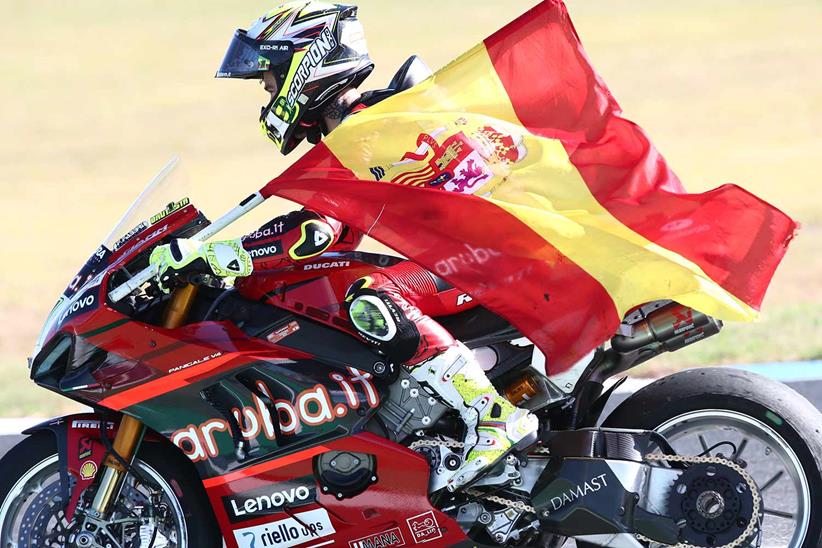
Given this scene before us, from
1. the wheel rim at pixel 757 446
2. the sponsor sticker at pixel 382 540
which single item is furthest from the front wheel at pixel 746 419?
the sponsor sticker at pixel 382 540

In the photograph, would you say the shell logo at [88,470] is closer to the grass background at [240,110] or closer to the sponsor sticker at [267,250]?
the sponsor sticker at [267,250]

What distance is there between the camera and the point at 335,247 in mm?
4688

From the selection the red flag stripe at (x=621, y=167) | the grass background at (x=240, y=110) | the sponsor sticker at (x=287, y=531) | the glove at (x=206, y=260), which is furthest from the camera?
the grass background at (x=240, y=110)

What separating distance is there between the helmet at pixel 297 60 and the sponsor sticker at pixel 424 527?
134 cm

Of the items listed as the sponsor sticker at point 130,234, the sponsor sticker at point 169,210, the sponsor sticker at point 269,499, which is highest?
the sponsor sticker at point 169,210

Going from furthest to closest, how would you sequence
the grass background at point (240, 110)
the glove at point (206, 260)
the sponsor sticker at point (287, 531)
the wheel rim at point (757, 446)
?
1. the grass background at point (240, 110)
2. the wheel rim at point (757, 446)
3. the sponsor sticker at point (287, 531)
4. the glove at point (206, 260)

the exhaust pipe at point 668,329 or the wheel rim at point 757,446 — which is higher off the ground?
the exhaust pipe at point 668,329

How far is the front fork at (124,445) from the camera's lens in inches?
175

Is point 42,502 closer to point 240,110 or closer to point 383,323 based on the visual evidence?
point 383,323

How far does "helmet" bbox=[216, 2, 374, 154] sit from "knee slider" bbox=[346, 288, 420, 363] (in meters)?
0.69

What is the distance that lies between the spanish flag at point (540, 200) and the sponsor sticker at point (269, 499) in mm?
856

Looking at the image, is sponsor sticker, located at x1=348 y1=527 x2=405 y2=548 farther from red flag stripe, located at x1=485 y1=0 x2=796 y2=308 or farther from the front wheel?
red flag stripe, located at x1=485 y1=0 x2=796 y2=308

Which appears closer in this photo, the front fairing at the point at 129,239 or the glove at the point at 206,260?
the glove at the point at 206,260

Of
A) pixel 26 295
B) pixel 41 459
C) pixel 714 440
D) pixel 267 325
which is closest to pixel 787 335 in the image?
pixel 714 440
